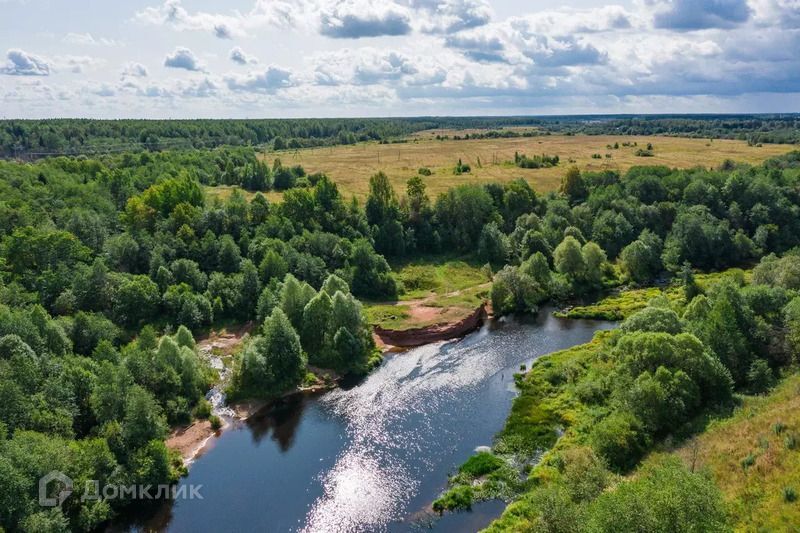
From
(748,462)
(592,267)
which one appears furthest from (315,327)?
(592,267)

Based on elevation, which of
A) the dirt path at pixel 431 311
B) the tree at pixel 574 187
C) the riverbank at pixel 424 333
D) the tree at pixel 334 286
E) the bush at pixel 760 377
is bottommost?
the riverbank at pixel 424 333

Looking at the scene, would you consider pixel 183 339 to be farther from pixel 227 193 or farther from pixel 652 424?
pixel 227 193

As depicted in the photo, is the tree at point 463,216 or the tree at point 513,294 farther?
the tree at point 463,216

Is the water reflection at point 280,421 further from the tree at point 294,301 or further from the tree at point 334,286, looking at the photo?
the tree at point 334,286

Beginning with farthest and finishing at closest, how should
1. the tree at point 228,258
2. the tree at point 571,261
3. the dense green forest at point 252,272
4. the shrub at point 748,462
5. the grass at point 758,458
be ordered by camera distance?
the tree at point 571,261
the tree at point 228,258
the dense green forest at point 252,272
the shrub at point 748,462
the grass at point 758,458

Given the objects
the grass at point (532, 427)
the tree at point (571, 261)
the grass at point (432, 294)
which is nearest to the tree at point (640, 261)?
the tree at point (571, 261)

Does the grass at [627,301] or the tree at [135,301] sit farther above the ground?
the tree at [135,301]

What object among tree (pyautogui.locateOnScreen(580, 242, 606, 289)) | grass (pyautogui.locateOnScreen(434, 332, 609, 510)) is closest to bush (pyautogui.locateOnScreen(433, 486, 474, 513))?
grass (pyautogui.locateOnScreen(434, 332, 609, 510))
